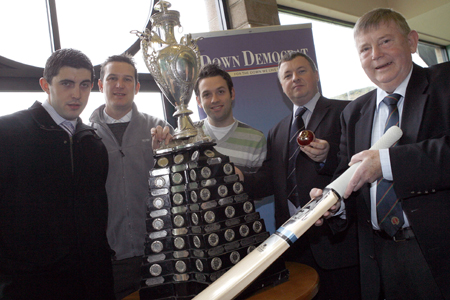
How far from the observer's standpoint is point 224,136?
2434mm

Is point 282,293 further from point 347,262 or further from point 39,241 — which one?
point 39,241

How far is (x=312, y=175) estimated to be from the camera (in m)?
2.01

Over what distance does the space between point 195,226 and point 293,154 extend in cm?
97

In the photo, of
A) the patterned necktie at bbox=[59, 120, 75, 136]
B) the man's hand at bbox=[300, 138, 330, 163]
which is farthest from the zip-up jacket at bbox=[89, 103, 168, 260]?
the man's hand at bbox=[300, 138, 330, 163]

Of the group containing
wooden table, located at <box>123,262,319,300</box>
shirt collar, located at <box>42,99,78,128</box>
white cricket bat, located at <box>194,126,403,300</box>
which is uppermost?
shirt collar, located at <box>42,99,78,128</box>

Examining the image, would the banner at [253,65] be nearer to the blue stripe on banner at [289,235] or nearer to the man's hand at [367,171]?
the man's hand at [367,171]

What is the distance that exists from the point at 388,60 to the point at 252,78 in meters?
1.76

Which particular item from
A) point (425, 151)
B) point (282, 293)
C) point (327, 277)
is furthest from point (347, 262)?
point (425, 151)

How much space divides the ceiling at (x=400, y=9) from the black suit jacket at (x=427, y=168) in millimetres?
3290

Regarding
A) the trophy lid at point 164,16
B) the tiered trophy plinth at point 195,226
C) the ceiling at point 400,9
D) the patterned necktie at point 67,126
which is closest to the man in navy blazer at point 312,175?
the tiered trophy plinth at point 195,226

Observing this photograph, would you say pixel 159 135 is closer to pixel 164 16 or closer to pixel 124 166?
pixel 124 166

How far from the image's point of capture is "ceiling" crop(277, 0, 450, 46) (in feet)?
15.1

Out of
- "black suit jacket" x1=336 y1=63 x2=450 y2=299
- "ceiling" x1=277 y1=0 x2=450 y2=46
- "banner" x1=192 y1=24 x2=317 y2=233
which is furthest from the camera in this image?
"ceiling" x1=277 y1=0 x2=450 y2=46

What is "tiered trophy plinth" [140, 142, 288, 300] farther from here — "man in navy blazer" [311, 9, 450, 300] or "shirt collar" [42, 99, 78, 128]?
"shirt collar" [42, 99, 78, 128]
